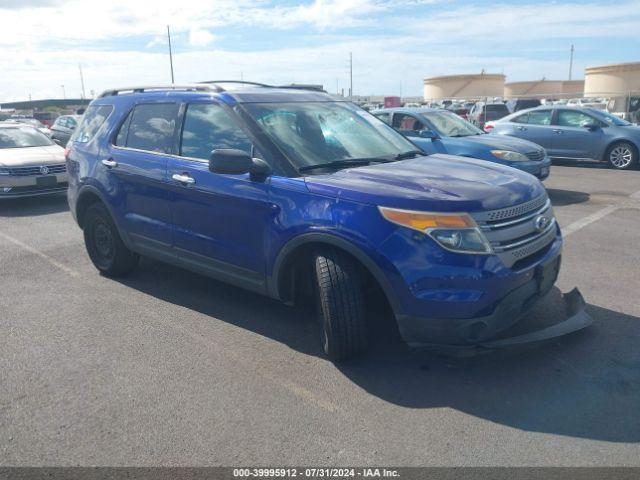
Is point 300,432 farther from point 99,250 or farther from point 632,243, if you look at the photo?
point 632,243

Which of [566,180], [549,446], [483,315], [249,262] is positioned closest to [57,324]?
[249,262]

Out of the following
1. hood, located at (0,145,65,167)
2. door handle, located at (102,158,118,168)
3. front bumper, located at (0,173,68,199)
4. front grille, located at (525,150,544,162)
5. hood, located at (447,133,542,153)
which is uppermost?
door handle, located at (102,158,118,168)

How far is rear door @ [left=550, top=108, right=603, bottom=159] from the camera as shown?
1379cm

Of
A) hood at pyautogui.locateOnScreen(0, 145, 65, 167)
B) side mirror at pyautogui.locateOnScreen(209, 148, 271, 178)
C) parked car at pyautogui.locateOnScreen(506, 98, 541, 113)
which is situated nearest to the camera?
side mirror at pyautogui.locateOnScreen(209, 148, 271, 178)

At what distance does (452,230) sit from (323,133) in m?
1.59

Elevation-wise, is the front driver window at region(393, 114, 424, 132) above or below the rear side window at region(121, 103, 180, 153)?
below

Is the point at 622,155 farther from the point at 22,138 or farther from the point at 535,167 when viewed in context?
the point at 22,138

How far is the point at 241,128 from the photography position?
4344 millimetres

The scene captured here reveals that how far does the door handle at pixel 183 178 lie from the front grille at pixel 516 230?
2237mm

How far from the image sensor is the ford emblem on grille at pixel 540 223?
3834mm

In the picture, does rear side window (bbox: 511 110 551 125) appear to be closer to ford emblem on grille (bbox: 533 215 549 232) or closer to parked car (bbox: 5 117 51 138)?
parked car (bbox: 5 117 51 138)

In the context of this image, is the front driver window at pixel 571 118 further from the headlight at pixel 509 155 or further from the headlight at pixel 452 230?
the headlight at pixel 452 230

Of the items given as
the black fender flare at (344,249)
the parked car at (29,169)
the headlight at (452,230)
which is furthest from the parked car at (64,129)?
the headlight at (452,230)

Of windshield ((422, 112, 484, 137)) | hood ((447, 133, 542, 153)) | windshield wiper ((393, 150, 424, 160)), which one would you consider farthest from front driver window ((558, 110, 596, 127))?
windshield wiper ((393, 150, 424, 160))
